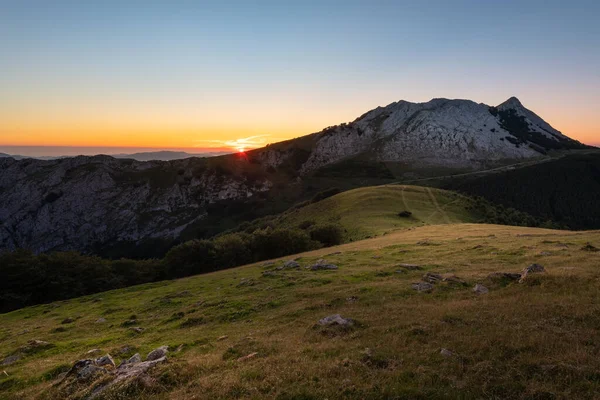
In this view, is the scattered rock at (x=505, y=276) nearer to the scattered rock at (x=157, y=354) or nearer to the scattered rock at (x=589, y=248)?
the scattered rock at (x=589, y=248)

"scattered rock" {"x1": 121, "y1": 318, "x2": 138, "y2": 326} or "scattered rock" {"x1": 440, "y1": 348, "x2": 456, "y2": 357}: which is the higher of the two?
"scattered rock" {"x1": 440, "y1": 348, "x2": 456, "y2": 357}

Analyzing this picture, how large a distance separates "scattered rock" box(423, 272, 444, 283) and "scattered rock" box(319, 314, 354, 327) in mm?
10437

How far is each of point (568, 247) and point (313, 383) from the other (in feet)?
117

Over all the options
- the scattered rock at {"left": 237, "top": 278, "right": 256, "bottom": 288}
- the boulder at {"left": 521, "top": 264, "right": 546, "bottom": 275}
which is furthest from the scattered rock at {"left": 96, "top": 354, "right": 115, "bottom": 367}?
the boulder at {"left": 521, "top": 264, "right": 546, "bottom": 275}

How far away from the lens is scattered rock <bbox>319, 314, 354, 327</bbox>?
1891 cm

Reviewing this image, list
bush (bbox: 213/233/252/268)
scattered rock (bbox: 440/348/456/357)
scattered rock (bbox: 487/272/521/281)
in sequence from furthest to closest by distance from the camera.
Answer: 1. bush (bbox: 213/233/252/268)
2. scattered rock (bbox: 487/272/521/281)
3. scattered rock (bbox: 440/348/456/357)

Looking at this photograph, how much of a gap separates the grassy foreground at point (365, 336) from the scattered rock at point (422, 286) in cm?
57

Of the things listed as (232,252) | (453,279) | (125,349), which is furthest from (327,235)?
(125,349)

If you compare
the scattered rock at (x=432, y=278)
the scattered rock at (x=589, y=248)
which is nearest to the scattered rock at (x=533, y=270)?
the scattered rock at (x=432, y=278)

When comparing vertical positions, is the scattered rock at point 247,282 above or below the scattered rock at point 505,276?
below

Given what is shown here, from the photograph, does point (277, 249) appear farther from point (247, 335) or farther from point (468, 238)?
point (247, 335)

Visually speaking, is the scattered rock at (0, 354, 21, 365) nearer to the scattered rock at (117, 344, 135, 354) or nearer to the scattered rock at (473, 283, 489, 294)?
the scattered rock at (117, 344, 135, 354)

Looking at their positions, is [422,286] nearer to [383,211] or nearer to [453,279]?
[453,279]

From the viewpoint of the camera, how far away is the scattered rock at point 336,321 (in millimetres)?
18906
